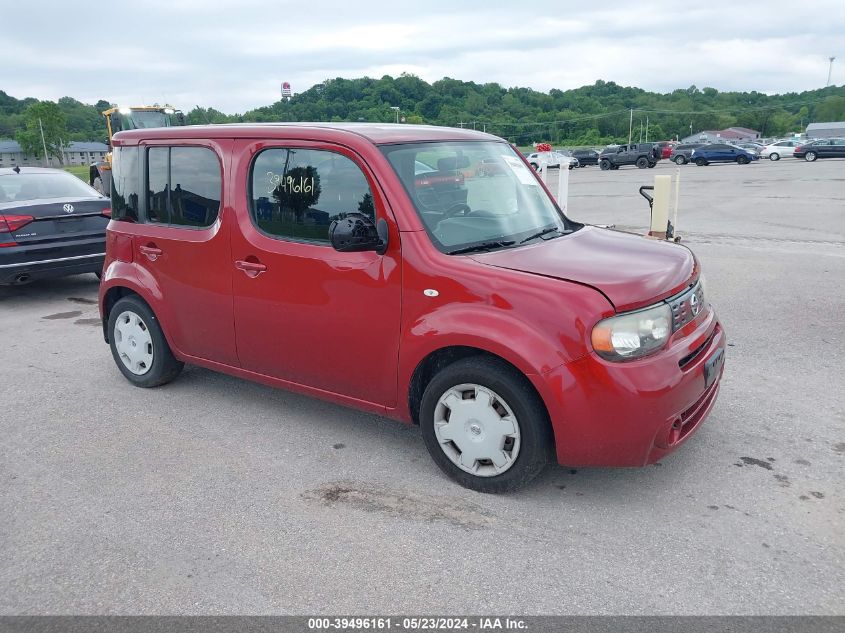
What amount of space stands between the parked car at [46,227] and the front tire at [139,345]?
3.31 meters

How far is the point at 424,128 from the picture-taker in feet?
14.2

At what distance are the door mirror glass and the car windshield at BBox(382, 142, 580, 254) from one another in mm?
270

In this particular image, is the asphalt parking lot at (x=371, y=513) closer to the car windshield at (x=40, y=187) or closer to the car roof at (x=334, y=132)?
the car roof at (x=334, y=132)

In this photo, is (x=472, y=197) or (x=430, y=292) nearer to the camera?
(x=430, y=292)

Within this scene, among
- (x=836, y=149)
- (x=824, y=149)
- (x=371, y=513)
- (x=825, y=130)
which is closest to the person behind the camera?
(x=371, y=513)

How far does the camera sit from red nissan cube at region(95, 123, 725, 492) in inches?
123

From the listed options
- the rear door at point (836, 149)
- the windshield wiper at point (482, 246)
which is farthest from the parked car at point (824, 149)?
the windshield wiper at point (482, 246)

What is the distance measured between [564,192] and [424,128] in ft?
23.9

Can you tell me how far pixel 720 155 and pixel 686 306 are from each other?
44.1m

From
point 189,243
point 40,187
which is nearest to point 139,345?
point 189,243

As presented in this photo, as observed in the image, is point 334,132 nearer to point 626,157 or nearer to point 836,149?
point 626,157

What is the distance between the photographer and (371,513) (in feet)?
11.0

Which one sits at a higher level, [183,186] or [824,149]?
[183,186]

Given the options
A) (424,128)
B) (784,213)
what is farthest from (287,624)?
(784,213)
